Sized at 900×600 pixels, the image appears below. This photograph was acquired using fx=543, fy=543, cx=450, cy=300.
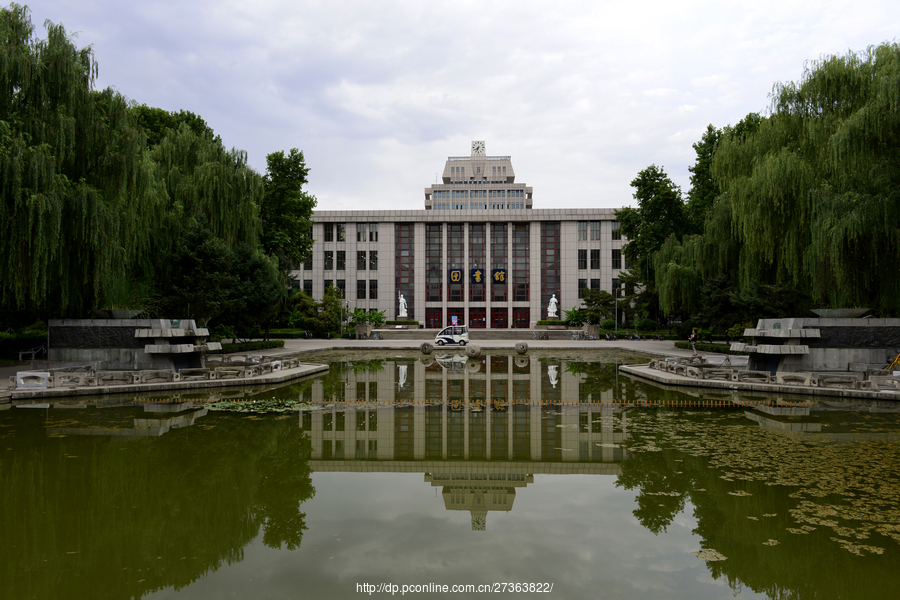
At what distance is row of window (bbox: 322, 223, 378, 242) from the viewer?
6981cm

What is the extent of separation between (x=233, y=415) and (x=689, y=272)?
29.0 meters

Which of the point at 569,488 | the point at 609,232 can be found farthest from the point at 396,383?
the point at 609,232

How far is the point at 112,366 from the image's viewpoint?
20.5 metres

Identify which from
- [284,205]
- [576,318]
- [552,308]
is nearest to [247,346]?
[284,205]

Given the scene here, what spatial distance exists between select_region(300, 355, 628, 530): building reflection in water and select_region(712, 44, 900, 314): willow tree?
32.9 feet

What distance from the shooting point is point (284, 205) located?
39.4m

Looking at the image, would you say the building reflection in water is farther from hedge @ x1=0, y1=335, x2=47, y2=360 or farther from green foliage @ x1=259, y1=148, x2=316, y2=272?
green foliage @ x1=259, y1=148, x2=316, y2=272

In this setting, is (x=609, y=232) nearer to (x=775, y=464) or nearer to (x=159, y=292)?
(x=159, y=292)

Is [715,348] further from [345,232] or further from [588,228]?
[345,232]

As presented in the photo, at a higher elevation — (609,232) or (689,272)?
(609,232)

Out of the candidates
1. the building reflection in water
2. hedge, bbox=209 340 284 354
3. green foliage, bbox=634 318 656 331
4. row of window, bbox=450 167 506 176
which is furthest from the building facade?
row of window, bbox=450 167 506 176

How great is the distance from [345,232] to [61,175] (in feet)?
170

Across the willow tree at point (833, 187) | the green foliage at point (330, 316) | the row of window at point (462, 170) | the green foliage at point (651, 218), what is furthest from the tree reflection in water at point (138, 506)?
the row of window at point (462, 170)

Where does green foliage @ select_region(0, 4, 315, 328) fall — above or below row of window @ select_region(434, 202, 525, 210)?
below
